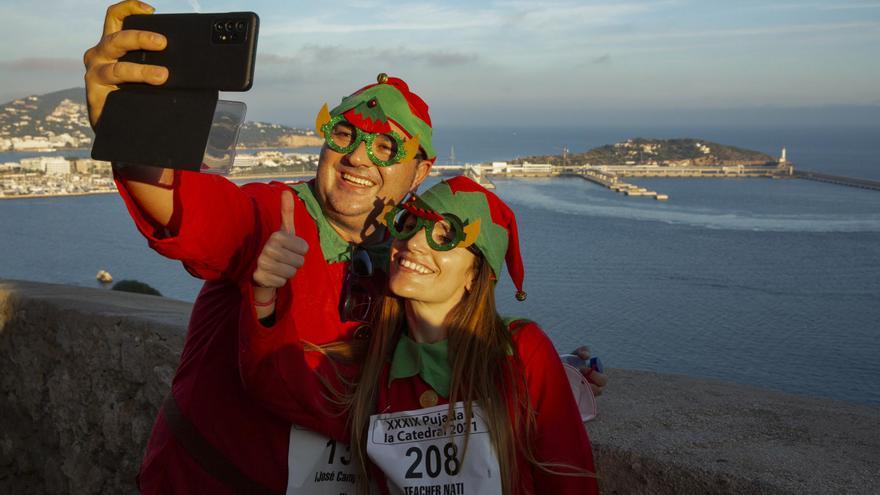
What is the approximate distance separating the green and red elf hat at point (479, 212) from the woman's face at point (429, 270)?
0.14 feet

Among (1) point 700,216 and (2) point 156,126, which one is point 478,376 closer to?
(2) point 156,126

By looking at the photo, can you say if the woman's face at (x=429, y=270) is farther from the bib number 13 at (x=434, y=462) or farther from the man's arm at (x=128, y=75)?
the man's arm at (x=128, y=75)

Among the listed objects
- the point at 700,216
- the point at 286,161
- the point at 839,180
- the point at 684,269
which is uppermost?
the point at 286,161

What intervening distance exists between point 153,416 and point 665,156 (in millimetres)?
70253

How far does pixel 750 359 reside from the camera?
2455cm

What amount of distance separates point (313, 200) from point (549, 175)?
64.6 meters

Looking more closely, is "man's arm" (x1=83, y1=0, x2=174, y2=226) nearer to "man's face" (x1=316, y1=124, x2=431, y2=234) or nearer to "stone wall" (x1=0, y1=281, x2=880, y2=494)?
"man's face" (x1=316, y1=124, x2=431, y2=234)

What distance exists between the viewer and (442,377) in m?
1.81

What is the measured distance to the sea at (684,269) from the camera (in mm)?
25266

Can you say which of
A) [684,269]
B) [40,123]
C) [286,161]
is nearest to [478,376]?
[286,161]

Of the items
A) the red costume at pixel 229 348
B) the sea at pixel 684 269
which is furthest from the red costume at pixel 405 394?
the sea at pixel 684 269

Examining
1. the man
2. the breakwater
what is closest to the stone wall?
the man

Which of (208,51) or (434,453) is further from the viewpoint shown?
(434,453)

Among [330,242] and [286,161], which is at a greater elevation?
[330,242]
